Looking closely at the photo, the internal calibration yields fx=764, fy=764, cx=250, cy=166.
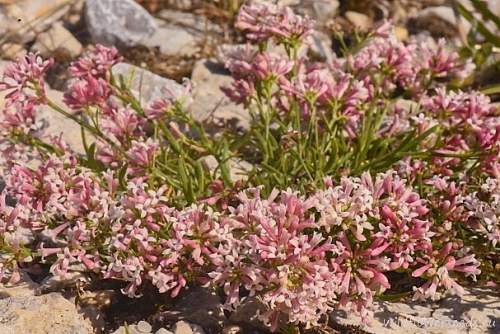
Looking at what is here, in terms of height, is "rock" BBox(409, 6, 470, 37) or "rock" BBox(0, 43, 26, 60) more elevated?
"rock" BBox(0, 43, 26, 60)

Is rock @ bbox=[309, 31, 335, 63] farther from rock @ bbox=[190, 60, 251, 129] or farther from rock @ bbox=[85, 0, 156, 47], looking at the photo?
rock @ bbox=[85, 0, 156, 47]

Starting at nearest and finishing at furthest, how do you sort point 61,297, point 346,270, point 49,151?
point 346,270 < point 61,297 < point 49,151

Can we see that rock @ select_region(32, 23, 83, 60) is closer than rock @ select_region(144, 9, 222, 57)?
Yes

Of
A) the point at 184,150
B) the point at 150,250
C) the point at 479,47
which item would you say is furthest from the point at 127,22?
the point at 150,250

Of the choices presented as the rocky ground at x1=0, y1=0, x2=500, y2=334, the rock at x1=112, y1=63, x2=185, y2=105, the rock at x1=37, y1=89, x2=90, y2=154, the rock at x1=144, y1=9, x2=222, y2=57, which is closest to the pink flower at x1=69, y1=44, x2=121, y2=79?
the rocky ground at x1=0, y1=0, x2=500, y2=334

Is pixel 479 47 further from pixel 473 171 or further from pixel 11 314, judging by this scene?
pixel 11 314

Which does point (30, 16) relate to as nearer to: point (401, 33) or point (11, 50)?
point (11, 50)

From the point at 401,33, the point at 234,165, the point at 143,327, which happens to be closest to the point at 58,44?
the point at 234,165
